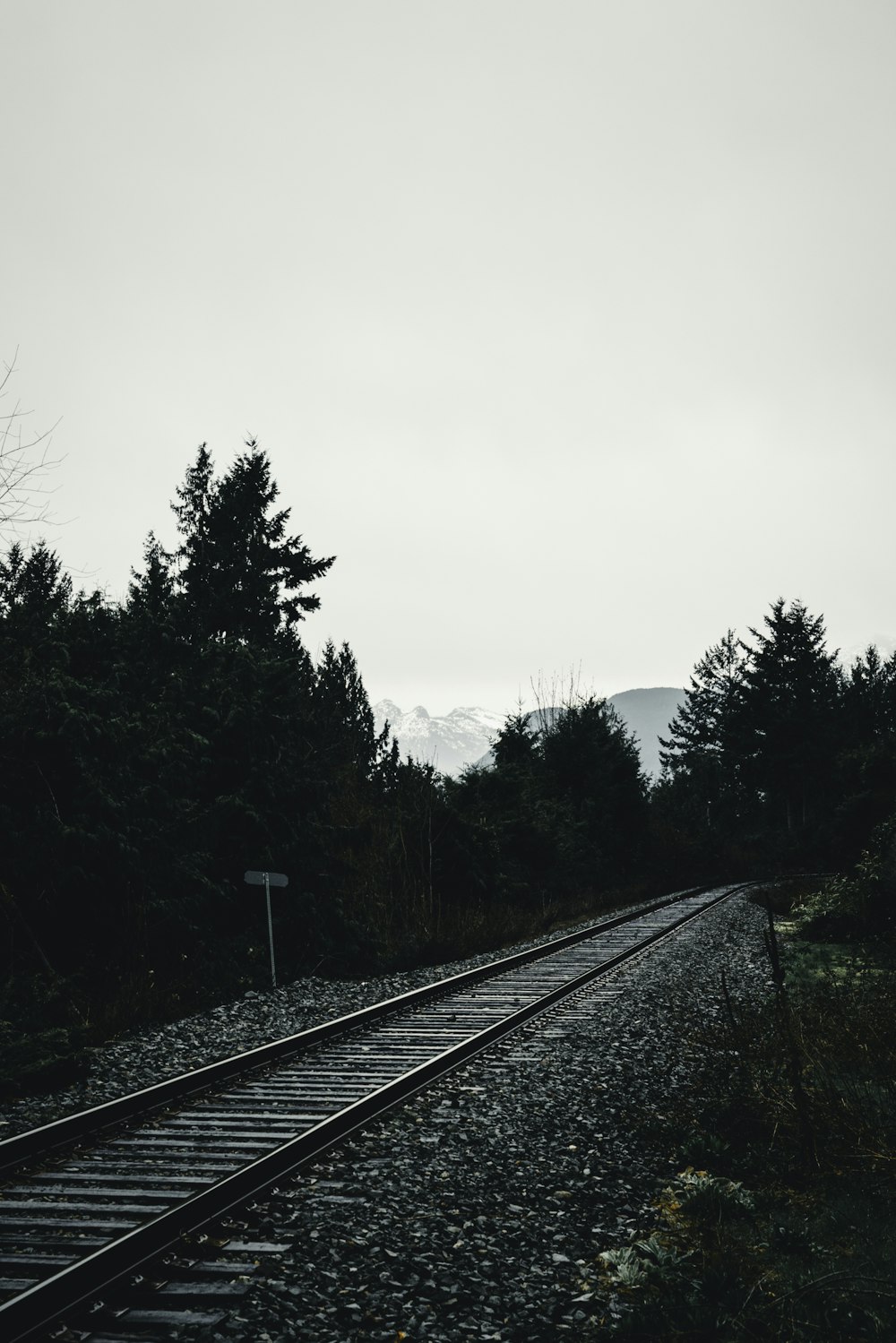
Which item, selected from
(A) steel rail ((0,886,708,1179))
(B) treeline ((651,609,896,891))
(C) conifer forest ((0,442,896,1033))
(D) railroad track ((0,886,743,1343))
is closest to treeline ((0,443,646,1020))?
(C) conifer forest ((0,442,896,1033))

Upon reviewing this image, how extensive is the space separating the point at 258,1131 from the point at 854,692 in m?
69.5

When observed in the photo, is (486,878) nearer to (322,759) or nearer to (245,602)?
(322,759)

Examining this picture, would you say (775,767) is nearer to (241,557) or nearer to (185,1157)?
(241,557)

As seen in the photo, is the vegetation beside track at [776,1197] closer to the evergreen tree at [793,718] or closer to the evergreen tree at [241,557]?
the evergreen tree at [241,557]

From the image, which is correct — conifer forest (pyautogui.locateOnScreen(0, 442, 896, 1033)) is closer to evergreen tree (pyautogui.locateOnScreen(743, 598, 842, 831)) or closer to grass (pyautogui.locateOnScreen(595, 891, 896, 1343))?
grass (pyautogui.locateOnScreen(595, 891, 896, 1343))

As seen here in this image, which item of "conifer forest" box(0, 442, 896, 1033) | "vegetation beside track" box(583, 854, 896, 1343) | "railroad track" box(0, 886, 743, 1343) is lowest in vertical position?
"vegetation beside track" box(583, 854, 896, 1343)

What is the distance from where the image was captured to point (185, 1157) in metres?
6.20

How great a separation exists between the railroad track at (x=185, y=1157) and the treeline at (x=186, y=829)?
142 inches

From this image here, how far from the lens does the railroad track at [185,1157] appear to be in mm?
4258

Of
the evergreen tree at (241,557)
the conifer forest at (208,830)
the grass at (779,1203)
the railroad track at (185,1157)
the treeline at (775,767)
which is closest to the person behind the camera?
the grass at (779,1203)

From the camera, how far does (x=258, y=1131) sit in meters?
6.77

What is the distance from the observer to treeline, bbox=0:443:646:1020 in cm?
1245

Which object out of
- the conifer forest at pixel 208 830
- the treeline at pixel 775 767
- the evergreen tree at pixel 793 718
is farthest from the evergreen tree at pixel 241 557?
the evergreen tree at pixel 793 718

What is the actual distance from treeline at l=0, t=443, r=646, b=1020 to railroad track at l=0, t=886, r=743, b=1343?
361 centimetres
